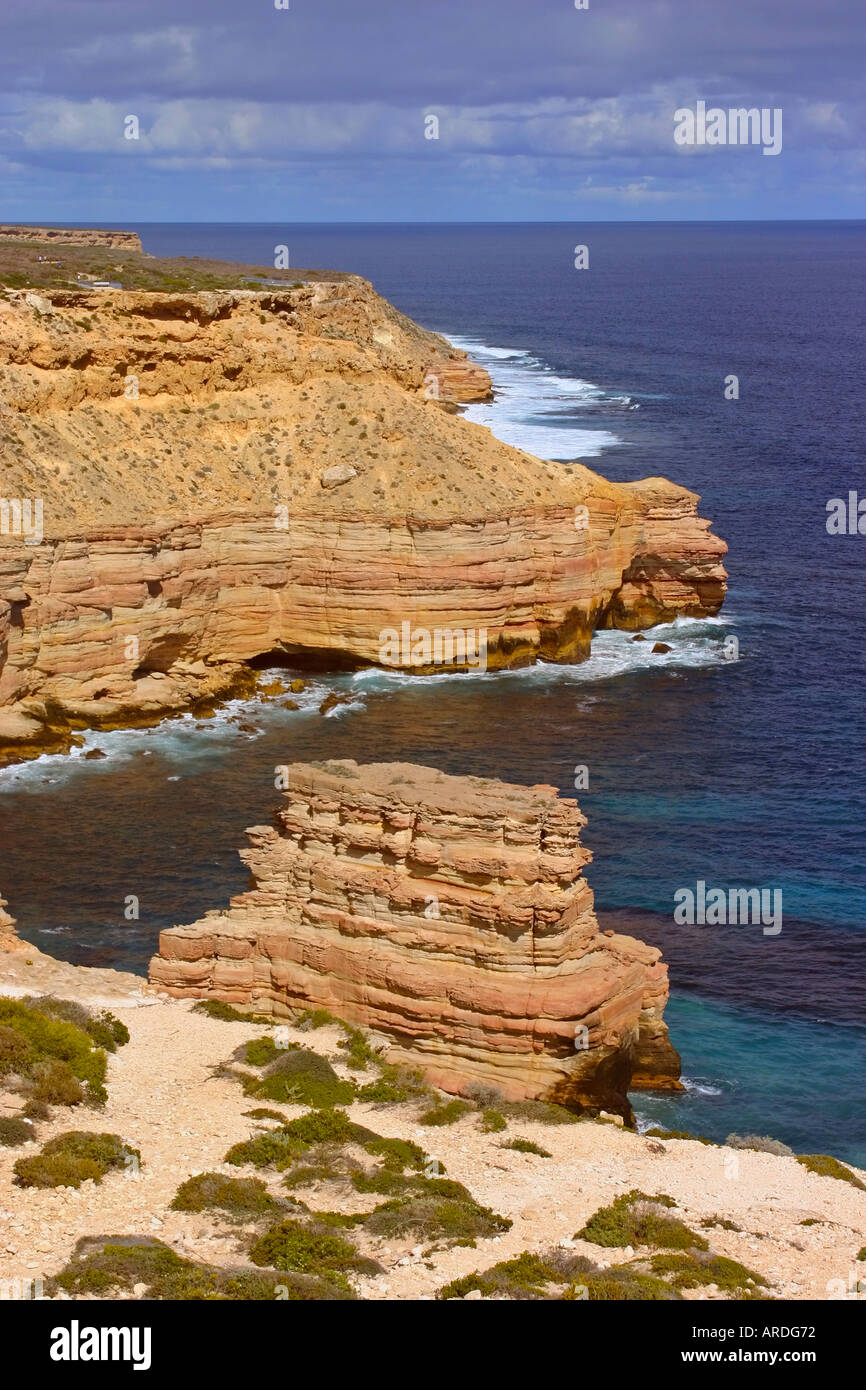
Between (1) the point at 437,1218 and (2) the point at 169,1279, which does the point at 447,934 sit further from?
(2) the point at 169,1279

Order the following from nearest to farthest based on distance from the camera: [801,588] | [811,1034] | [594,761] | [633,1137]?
1. [633,1137]
2. [811,1034]
3. [594,761]
4. [801,588]

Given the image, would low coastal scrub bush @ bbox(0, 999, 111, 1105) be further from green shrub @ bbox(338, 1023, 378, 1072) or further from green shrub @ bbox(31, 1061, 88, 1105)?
green shrub @ bbox(338, 1023, 378, 1072)

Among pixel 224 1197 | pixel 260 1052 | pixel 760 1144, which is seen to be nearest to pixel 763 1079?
pixel 760 1144

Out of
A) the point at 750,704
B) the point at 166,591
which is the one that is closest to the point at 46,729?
the point at 166,591

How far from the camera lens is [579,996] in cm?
3353

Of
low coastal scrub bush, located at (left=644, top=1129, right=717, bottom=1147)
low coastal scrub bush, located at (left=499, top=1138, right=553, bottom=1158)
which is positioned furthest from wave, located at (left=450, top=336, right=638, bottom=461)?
low coastal scrub bush, located at (left=499, top=1138, right=553, bottom=1158)

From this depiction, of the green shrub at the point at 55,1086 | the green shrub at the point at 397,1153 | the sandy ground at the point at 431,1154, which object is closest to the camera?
the sandy ground at the point at 431,1154

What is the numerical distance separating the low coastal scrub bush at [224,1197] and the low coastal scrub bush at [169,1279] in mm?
2487

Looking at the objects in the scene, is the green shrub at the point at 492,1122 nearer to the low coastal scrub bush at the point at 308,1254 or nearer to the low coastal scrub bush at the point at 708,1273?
the low coastal scrub bush at the point at 708,1273

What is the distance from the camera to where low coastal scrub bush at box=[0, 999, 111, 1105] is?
3020 cm

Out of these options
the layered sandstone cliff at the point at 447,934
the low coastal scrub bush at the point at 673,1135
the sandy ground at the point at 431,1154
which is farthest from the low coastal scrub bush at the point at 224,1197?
the low coastal scrub bush at the point at 673,1135

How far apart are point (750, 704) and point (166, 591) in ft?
81.8

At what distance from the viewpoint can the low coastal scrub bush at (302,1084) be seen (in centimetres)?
3231
